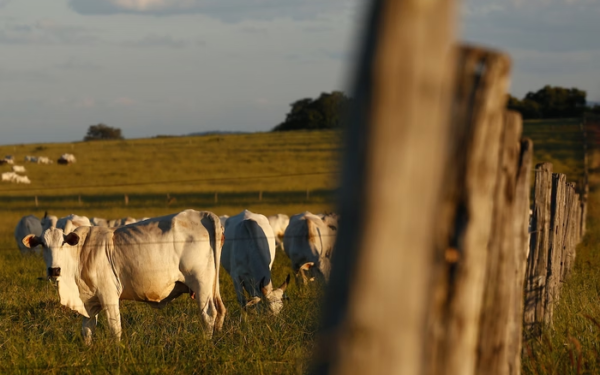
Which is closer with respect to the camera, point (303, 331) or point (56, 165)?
point (303, 331)

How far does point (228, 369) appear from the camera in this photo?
15.5 feet

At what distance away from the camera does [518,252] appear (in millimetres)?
2725

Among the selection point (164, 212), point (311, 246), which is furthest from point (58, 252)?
point (164, 212)

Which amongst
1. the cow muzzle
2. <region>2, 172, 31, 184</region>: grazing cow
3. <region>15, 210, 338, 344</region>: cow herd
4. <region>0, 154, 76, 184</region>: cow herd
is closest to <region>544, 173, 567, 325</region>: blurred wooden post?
<region>15, 210, 338, 344</region>: cow herd

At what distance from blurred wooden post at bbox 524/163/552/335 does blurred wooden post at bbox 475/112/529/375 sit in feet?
7.28

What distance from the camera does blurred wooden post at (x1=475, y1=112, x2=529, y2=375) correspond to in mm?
2467

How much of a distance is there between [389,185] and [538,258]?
367 cm

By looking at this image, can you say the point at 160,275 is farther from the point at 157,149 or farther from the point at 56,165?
the point at 157,149

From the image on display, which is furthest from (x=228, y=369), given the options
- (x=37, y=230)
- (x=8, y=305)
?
(x=37, y=230)

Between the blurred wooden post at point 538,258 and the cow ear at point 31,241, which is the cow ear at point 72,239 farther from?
the blurred wooden post at point 538,258

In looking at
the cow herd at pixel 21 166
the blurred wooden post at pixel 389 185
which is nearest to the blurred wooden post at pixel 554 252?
the blurred wooden post at pixel 389 185

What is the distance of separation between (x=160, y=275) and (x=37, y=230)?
48.6 feet

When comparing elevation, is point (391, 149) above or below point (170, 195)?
above

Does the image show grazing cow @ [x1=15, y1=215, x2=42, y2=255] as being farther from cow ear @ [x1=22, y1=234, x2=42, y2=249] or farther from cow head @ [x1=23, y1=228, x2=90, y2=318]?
cow head @ [x1=23, y1=228, x2=90, y2=318]
